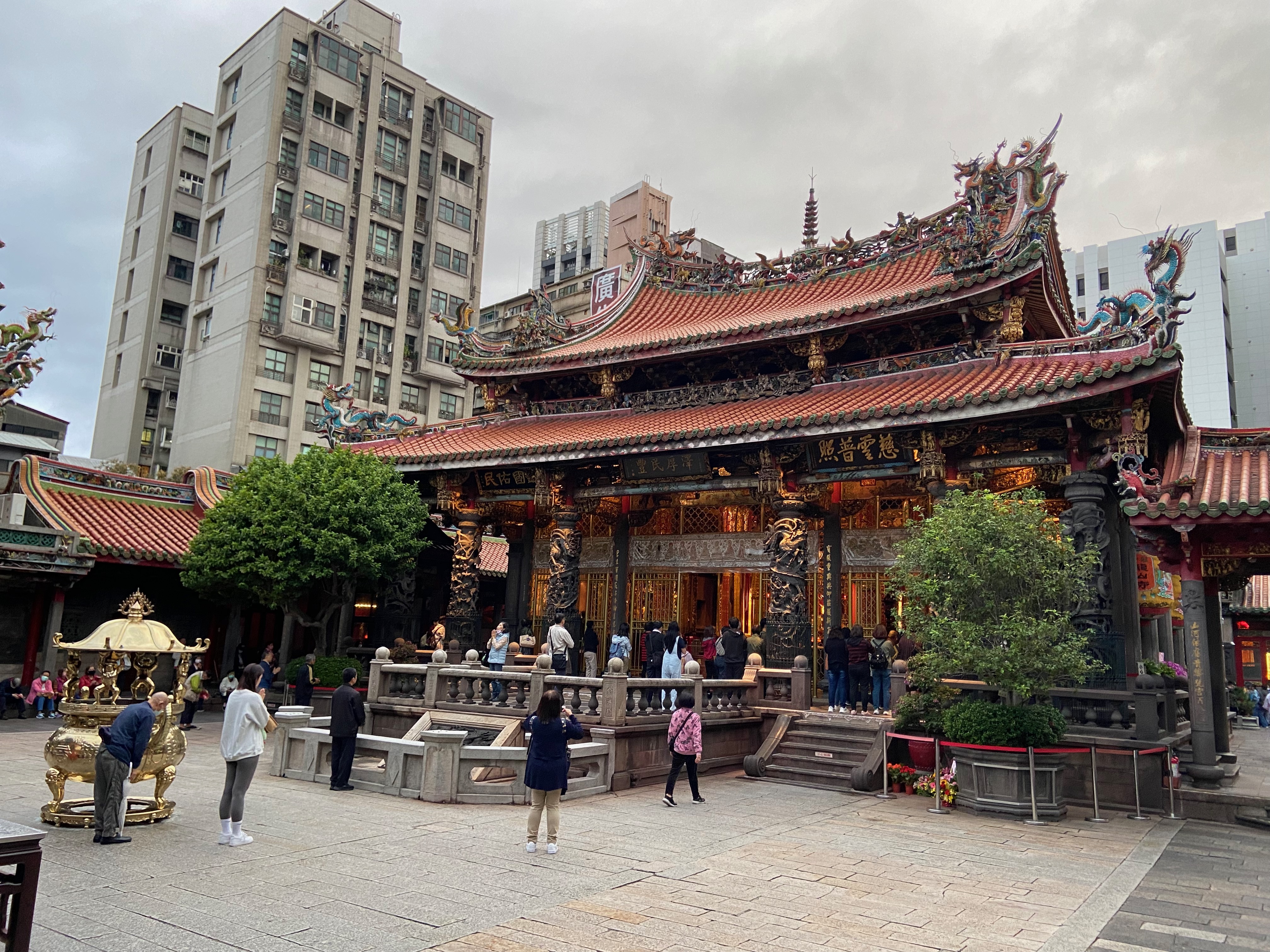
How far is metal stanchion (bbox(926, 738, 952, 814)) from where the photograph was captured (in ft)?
38.1

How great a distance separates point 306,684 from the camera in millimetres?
17906

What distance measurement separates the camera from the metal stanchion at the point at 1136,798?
38.0 feet

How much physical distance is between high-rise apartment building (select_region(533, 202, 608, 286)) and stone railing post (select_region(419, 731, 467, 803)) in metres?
83.2

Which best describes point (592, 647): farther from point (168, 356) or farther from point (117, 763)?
point (168, 356)

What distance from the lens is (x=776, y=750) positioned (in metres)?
14.6

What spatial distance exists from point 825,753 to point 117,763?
396 inches

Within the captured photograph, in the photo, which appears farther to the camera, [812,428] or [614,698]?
[812,428]

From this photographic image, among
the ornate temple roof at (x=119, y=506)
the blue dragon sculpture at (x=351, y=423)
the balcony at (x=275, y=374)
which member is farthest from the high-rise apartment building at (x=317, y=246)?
the blue dragon sculpture at (x=351, y=423)

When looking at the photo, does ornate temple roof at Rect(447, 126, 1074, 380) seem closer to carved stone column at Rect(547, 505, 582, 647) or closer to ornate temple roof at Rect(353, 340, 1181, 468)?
ornate temple roof at Rect(353, 340, 1181, 468)

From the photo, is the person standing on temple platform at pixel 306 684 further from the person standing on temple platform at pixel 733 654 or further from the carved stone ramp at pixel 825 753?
the carved stone ramp at pixel 825 753

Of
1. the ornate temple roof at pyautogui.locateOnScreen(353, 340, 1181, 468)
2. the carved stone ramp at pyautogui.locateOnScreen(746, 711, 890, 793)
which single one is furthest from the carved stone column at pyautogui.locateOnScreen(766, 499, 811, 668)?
the ornate temple roof at pyautogui.locateOnScreen(353, 340, 1181, 468)

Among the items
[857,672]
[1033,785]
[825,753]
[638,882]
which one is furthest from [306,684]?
[1033,785]

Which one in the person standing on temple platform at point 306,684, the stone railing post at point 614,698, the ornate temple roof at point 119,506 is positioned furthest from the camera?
the ornate temple roof at point 119,506

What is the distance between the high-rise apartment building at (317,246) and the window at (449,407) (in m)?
0.13
